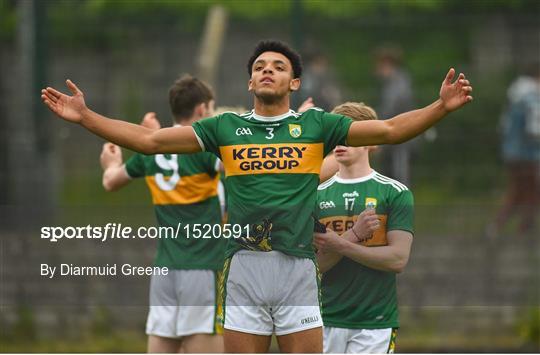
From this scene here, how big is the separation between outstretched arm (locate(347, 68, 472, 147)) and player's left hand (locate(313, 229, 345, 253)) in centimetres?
54

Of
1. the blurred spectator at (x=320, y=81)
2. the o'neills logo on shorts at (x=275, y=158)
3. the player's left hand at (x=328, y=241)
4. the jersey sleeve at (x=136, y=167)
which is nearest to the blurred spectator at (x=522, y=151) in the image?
the blurred spectator at (x=320, y=81)

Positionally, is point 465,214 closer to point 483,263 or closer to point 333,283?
point 483,263

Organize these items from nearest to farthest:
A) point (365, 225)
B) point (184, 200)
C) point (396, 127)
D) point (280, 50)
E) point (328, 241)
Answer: point (396, 127)
point (280, 50)
point (328, 241)
point (365, 225)
point (184, 200)

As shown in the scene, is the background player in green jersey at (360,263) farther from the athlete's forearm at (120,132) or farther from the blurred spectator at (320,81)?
the blurred spectator at (320,81)

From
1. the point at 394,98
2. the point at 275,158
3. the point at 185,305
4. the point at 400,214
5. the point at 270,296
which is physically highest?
the point at 394,98

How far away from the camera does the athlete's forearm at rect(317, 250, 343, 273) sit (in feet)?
24.1

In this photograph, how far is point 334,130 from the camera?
682 centimetres

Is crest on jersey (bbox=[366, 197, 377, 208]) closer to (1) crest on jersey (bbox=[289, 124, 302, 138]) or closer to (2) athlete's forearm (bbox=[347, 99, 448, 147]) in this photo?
(2) athlete's forearm (bbox=[347, 99, 448, 147])

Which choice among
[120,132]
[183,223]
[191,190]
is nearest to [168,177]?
[191,190]

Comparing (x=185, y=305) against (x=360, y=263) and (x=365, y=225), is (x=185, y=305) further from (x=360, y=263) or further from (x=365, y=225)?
(x=365, y=225)

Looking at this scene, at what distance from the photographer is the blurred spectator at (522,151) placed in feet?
40.0

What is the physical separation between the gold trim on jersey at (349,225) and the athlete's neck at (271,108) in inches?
34.1

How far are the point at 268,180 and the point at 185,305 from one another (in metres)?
2.13

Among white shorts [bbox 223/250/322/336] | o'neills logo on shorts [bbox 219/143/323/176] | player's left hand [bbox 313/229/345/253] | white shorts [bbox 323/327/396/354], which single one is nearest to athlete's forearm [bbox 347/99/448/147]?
o'neills logo on shorts [bbox 219/143/323/176]
